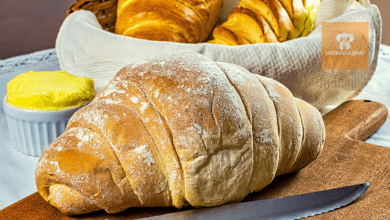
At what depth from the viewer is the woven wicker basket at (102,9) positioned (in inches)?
50.9

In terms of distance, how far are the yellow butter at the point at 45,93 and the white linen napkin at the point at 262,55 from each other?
6.0 inches

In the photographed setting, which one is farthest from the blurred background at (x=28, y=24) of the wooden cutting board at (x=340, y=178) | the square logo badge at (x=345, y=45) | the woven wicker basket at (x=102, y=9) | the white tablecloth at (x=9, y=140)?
the square logo badge at (x=345, y=45)

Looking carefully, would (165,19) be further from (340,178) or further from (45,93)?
(340,178)

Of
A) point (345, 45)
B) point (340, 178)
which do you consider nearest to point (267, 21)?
point (345, 45)

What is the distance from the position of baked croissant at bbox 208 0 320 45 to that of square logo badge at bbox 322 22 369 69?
5.0 inches

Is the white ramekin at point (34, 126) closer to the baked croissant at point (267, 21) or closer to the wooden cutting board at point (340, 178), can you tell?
the wooden cutting board at point (340, 178)

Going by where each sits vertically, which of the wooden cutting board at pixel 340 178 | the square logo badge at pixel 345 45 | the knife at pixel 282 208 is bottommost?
the wooden cutting board at pixel 340 178

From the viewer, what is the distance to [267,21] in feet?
4.01

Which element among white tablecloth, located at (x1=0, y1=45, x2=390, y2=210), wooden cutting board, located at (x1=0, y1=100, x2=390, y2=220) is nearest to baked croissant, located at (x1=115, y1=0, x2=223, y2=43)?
white tablecloth, located at (x1=0, y1=45, x2=390, y2=210)

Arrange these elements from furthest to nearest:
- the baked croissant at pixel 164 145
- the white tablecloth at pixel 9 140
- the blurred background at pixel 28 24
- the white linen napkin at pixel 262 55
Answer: the blurred background at pixel 28 24
the white linen napkin at pixel 262 55
the white tablecloth at pixel 9 140
the baked croissant at pixel 164 145

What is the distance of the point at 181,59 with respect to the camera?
685 mm

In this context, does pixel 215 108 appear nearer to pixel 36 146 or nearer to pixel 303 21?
pixel 36 146

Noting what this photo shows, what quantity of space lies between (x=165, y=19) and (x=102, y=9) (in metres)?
0.30

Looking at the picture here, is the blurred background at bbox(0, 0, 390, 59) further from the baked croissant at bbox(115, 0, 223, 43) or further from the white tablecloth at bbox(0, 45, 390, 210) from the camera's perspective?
the baked croissant at bbox(115, 0, 223, 43)
